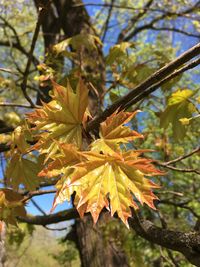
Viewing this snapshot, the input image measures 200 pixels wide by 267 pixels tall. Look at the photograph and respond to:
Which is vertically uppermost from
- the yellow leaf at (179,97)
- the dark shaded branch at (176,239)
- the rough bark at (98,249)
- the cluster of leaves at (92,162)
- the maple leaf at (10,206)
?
the yellow leaf at (179,97)

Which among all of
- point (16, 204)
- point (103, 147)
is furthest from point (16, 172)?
point (103, 147)

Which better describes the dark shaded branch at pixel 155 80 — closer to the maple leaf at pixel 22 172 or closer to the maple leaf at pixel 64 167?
the maple leaf at pixel 64 167

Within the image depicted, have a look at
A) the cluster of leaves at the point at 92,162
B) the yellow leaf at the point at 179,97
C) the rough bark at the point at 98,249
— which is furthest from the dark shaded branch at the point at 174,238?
the rough bark at the point at 98,249

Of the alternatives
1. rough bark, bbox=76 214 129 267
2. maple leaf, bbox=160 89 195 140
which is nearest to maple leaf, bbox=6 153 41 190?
maple leaf, bbox=160 89 195 140

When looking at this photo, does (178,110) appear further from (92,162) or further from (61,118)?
(92,162)

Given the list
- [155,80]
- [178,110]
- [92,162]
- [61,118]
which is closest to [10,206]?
[61,118]

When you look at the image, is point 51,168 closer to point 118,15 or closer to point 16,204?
point 16,204
